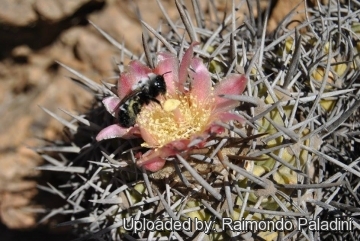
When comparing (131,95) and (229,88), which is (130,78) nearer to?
(131,95)

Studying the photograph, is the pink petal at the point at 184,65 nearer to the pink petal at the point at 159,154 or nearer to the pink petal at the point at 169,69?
the pink petal at the point at 169,69

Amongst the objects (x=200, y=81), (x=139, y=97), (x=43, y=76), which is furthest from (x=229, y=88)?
(x=43, y=76)

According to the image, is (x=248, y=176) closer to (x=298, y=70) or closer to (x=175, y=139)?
(x=175, y=139)

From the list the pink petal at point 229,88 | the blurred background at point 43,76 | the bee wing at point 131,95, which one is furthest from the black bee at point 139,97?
the blurred background at point 43,76

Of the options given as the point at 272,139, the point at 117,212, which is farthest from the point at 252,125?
the point at 117,212

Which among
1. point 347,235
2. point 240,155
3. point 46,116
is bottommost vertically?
point 347,235

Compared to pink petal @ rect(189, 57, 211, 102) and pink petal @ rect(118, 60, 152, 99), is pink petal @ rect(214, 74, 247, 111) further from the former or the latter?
pink petal @ rect(118, 60, 152, 99)
